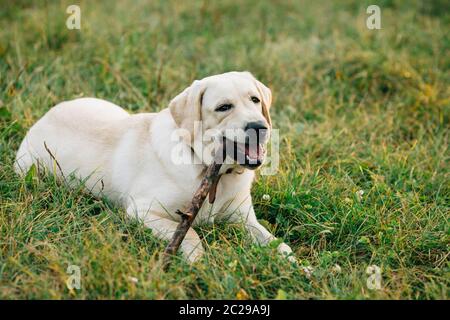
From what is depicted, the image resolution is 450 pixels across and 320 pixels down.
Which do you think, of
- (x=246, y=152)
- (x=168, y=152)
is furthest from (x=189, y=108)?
(x=246, y=152)

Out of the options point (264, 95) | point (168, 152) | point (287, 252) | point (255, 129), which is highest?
point (264, 95)

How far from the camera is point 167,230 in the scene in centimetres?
322

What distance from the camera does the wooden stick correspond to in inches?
117

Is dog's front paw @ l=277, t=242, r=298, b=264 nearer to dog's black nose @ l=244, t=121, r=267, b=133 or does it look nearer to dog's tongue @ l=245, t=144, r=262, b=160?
dog's tongue @ l=245, t=144, r=262, b=160

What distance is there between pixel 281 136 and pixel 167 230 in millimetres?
1668

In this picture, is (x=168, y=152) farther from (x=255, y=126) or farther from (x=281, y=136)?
(x=281, y=136)

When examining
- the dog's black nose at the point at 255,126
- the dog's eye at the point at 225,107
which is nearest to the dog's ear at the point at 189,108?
the dog's eye at the point at 225,107

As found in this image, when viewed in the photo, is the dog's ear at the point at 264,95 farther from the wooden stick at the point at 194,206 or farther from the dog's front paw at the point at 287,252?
the dog's front paw at the point at 287,252

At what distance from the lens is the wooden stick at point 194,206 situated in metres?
2.96

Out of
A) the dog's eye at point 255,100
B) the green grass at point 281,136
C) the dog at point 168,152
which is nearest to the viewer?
the green grass at point 281,136

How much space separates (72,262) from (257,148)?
3.79 feet

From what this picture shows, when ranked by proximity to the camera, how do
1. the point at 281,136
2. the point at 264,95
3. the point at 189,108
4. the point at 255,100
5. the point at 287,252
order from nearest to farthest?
the point at 287,252 < the point at 189,108 < the point at 255,100 < the point at 264,95 < the point at 281,136

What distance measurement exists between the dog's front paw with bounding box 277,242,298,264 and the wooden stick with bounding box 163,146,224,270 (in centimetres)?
52
